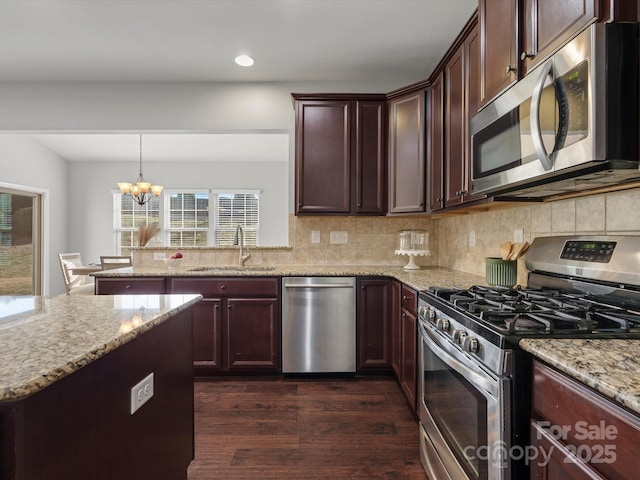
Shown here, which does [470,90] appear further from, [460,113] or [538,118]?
[538,118]

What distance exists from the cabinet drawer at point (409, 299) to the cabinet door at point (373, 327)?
371mm

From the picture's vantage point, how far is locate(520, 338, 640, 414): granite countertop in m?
0.64

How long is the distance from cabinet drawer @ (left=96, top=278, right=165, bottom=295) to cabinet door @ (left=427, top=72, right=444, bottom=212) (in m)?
2.23

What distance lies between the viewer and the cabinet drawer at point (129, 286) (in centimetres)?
276

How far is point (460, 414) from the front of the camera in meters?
1.29

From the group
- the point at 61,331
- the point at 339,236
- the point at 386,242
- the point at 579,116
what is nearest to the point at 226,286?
the point at 339,236

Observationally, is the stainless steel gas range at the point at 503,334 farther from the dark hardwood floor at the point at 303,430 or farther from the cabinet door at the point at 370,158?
the cabinet door at the point at 370,158

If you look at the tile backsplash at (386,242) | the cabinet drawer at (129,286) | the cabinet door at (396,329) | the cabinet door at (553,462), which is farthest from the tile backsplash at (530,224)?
the cabinet drawer at (129,286)

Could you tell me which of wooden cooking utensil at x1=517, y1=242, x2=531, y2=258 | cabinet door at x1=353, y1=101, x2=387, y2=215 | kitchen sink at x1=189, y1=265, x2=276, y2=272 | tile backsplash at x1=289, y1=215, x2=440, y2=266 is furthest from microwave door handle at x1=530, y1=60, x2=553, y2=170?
kitchen sink at x1=189, y1=265, x2=276, y2=272

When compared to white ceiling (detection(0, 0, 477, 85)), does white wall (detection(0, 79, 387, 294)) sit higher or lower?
lower

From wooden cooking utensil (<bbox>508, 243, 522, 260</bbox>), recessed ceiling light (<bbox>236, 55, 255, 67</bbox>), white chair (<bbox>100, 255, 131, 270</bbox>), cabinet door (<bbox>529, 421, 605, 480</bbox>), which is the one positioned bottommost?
cabinet door (<bbox>529, 421, 605, 480</bbox>)

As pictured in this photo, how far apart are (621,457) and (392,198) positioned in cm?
244

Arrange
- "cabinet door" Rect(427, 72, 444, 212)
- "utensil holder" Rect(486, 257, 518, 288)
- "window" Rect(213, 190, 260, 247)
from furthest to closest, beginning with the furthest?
"window" Rect(213, 190, 260, 247) → "cabinet door" Rect(427, 72, 444, 212) → "utensil holder" Rect(486, 257, 518, 288)

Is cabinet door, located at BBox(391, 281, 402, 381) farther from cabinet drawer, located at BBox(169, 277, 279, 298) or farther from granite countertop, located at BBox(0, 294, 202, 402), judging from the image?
granite countertop, located at BBox(0, 294, 202, 402)
